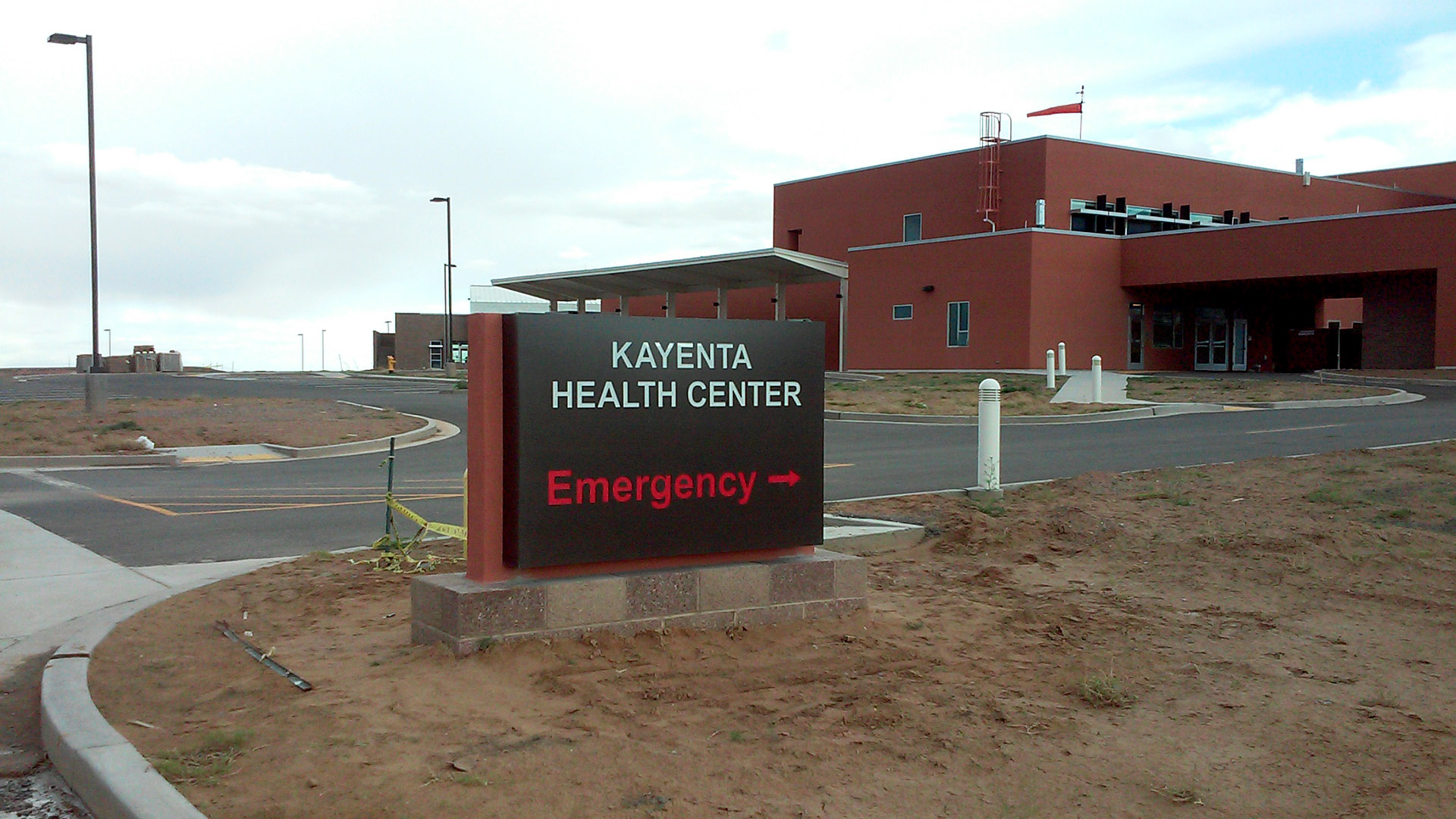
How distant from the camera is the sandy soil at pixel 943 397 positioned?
25219 mm

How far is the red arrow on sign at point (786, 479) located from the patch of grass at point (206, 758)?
312 centimetres

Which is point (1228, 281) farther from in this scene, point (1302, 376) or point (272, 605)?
point (272, 605)

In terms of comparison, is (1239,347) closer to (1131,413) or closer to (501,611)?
(1131,413)

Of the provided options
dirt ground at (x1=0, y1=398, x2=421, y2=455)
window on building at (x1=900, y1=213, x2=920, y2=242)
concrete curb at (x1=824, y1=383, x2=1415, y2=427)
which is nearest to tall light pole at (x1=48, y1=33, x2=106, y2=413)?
dirt ground at (x1=0, y1=398, x2=421, y2=455)

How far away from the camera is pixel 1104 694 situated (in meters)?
5.30

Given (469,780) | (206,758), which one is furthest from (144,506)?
(469,780)

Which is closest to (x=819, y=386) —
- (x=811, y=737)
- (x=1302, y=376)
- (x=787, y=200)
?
(x=811, y=737)

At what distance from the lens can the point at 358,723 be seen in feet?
15.8

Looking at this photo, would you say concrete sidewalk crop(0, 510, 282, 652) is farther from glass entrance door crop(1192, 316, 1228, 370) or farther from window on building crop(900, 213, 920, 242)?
glass entrance door crop(1192, 316, 1228, 370)

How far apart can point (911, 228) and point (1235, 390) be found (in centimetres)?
2184

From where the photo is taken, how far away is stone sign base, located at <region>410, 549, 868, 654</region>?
578 cm

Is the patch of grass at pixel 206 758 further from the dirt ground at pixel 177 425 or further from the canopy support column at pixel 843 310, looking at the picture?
the canopy support column at pixel 843 310

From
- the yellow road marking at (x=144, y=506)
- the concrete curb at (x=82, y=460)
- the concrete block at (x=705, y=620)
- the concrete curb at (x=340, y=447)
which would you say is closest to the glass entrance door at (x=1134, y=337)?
the concrete curb at (x=340, y=447)

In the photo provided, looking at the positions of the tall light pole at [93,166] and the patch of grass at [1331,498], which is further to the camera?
the tall light pole at [93,166]
